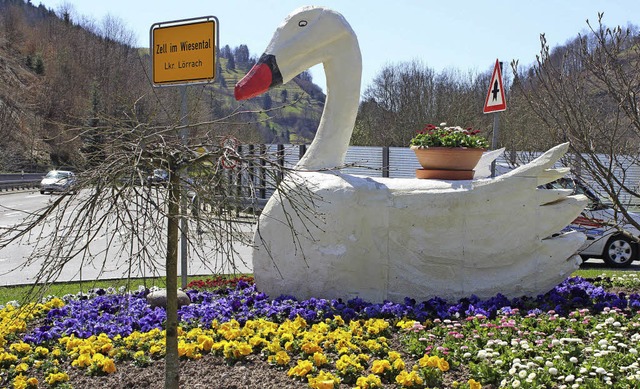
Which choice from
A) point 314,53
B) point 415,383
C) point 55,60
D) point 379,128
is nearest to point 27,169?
point 55,60

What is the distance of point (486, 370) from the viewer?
4625 millimetres

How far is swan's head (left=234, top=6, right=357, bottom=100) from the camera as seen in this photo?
7180 mm

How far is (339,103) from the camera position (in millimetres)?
7590

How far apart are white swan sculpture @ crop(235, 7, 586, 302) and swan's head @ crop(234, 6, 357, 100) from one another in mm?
39

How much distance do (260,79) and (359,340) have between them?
2.98 m

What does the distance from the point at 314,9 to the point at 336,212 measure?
2.26m

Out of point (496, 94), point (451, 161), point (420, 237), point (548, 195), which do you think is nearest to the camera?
point (420, 237)

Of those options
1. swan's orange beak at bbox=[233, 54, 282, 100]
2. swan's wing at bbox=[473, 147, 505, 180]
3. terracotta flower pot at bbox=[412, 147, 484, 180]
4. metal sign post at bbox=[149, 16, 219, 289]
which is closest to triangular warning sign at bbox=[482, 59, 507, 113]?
swan's wing at bbox=[473, 147, 505, 180]

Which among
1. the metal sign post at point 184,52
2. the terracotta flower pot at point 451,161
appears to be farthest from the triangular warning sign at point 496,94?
the metal sign post at point 184,52

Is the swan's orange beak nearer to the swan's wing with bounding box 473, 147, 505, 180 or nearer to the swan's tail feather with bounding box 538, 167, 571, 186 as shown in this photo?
the swan's wing with bounding box 473, 147, 505, 180

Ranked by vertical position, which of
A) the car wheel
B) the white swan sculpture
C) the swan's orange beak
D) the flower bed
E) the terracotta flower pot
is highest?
the swan's orange beak

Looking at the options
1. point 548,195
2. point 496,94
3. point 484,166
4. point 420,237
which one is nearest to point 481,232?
point 420,237

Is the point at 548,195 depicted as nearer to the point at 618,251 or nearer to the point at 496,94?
the point at 496,94

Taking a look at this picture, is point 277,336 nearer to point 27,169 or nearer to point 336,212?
point 336,212
